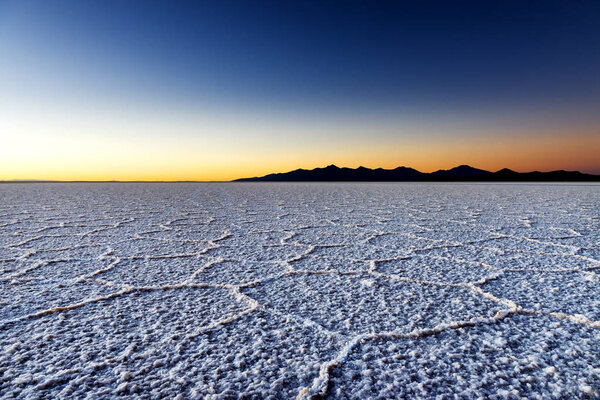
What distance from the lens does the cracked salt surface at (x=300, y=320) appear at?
0.72 metres

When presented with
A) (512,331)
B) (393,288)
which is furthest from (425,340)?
(393,288)

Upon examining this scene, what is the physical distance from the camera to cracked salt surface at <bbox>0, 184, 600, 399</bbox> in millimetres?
725

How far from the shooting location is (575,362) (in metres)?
0.78

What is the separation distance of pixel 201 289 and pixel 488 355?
0.89 metres

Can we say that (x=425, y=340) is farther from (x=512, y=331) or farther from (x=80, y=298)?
(x=80, y=298)

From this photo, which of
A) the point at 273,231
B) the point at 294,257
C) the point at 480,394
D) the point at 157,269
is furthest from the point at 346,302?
the point at 273,231

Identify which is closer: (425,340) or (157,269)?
(425,340)

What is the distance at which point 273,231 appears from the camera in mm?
2545

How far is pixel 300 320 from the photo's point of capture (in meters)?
→ 1.01

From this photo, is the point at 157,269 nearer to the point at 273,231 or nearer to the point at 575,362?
the point at 273,231

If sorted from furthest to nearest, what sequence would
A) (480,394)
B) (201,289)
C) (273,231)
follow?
(273,231)
(201,289)
(480,394)

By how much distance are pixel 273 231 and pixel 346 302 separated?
1.44 m

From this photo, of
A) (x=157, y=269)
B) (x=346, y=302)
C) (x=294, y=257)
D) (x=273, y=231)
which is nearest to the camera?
(x=346, y=302)

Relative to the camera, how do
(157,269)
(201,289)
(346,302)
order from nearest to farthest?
(346,302)
(201,289)
(157,269)
